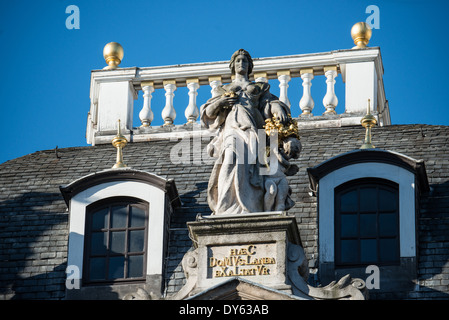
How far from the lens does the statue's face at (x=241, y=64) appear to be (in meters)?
33.5

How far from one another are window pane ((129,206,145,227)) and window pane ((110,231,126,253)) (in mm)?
284

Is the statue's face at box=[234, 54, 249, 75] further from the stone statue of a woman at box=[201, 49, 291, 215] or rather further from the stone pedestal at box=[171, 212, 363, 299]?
the stone pedestal at box=[171, 212, 363, 299]

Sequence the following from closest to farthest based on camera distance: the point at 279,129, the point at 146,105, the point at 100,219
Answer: the point at 279,129
the point at 100,219
the point at 146,105

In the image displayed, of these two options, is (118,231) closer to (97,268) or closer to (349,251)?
(97,268)

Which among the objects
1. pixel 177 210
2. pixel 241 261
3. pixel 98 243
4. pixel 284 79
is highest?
pixel 284 79

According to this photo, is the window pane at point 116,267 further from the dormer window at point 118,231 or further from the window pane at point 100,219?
the window pane at point 100,219

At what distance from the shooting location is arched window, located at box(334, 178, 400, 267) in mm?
34688

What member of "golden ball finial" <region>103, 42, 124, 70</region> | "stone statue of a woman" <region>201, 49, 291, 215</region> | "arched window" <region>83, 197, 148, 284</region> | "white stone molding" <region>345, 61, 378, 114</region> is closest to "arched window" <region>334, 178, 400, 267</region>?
"stone statue of a woman" <region>201, 49, 291, 215</region>

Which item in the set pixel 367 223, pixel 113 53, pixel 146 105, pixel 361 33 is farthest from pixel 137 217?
pixel 361 33

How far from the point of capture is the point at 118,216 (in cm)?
3594

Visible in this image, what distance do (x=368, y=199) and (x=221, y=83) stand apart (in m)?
6.13

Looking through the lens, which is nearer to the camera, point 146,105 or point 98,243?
point 98,243

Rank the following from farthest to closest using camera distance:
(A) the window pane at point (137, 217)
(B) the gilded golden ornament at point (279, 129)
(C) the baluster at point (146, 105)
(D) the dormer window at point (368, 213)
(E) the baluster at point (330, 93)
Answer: (C) the baluster at point (146, 105)
(E) the baluster at point (330, 93)
(A) the window pane at point (137, 217)
(D) the dormer window at point (368, 213)
(B) the gilded golden ornament at point (279, 129)

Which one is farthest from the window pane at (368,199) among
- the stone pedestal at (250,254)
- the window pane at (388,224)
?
the stone pedestal at (250,254)
